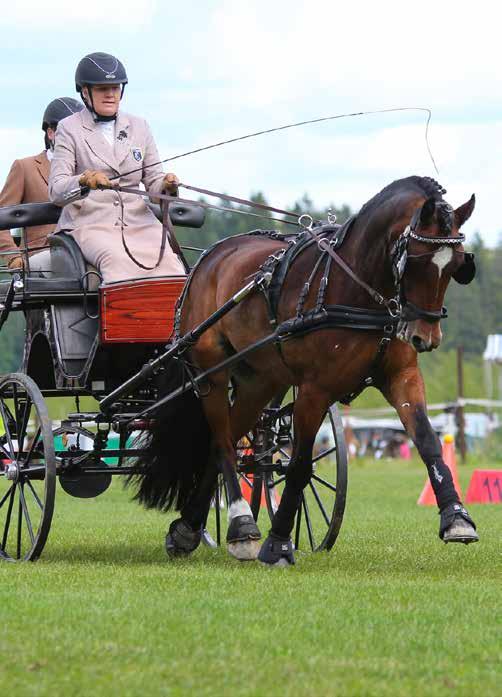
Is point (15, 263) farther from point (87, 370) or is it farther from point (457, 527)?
point (457, 527)

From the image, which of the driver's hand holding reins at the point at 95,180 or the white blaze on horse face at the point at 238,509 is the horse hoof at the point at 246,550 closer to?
the white blaze on horse face at the point at 238,509

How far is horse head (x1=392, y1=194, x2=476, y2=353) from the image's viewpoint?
6645 millimetres

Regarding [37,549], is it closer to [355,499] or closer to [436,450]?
[436,450]

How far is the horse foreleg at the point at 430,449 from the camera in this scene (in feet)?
22.7

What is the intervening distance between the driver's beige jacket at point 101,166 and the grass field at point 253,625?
6.89 feet

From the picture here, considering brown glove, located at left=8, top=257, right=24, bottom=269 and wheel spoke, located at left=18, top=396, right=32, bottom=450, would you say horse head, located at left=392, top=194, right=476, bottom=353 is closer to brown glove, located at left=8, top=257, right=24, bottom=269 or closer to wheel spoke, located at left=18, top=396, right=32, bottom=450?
wheel spoke, located at left=18, top=396, right=32, bottom=450

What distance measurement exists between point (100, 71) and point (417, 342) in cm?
311

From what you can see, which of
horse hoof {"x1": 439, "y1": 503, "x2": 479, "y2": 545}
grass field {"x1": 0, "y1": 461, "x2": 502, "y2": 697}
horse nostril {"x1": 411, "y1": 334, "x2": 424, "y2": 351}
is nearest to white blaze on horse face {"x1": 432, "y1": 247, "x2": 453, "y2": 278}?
horse nostril {"x1": 411, "y1": 334, "x2": 424, "y2": 351}

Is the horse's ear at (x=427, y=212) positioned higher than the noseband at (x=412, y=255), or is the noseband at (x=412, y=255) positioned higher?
the horse's ear at (x=427, y=212)

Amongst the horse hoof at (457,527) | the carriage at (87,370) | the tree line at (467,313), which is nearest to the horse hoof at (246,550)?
the carriage at (87,370)

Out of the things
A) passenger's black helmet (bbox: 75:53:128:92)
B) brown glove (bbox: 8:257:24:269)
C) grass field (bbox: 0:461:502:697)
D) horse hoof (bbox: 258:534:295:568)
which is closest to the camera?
grass field (bbox: 0:461:502:697)

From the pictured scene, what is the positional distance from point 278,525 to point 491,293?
3929 inches

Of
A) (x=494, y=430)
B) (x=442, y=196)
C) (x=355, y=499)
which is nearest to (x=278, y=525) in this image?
(x=442, y=196)

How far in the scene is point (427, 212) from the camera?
6645mm
